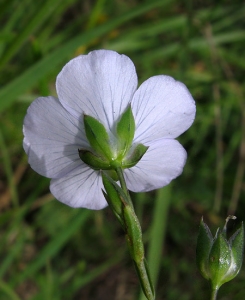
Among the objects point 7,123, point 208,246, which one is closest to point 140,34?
point 7,123

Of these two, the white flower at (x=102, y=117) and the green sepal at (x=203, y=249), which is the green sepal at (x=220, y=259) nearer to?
the green sepal at (x=203, y=249)

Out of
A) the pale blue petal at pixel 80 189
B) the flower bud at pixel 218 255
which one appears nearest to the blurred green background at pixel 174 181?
the pale blue petal at pixel 80 189

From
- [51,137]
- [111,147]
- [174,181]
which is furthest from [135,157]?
[174,181]

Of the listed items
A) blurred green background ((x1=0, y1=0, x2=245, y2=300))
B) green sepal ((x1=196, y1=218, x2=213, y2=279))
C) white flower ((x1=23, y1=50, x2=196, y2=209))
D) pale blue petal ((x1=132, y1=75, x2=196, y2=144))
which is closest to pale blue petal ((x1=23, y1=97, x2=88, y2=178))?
white flower ((x1=23, y1=50, x2=196, y2=209))

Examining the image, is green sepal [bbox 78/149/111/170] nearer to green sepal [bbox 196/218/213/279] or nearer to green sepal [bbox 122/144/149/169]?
green sepal [bbox 122/144/149/169]

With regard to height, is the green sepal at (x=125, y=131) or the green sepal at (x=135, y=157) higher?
the green sepal at (x=125, y=131)

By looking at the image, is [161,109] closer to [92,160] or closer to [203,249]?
[92,160]
